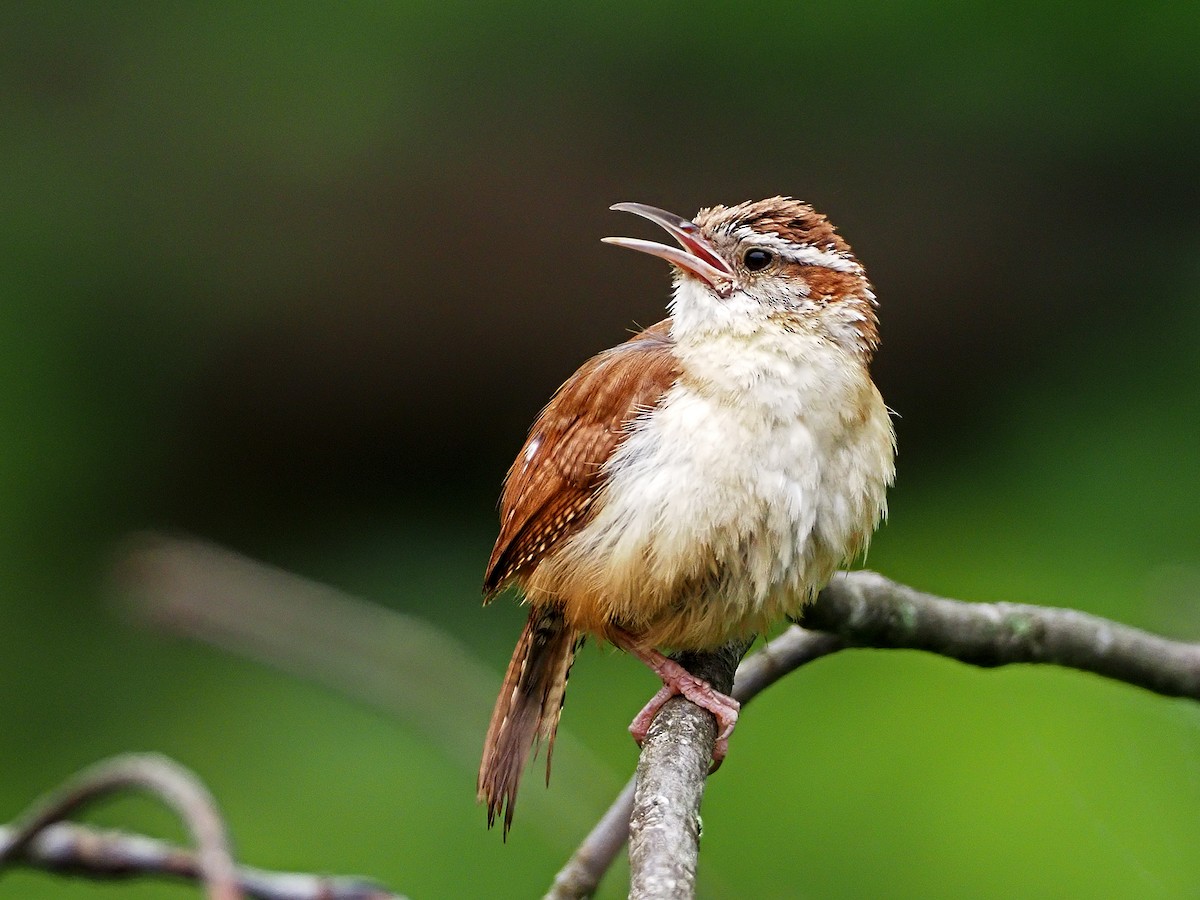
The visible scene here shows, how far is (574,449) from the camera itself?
8.31 feet

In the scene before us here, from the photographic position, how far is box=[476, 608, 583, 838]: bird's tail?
2.59m

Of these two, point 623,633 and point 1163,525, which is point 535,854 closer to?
point 623,633

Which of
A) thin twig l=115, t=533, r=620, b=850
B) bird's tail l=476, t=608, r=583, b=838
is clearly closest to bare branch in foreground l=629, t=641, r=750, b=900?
bird's tail l=476, t=608, r=583, b=838

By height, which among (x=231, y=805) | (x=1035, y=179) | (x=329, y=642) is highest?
(x=1035, y=179)

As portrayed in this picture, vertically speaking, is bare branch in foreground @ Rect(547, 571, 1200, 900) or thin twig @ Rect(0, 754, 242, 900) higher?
bare branch in foreground @ Rect(547, 571, 1200, 900)

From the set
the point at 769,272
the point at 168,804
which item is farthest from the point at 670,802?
the point at 769,272

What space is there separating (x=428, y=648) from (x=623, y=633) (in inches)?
17.5

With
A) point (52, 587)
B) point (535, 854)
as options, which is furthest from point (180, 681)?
point (535, 854)

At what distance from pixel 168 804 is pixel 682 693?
31.4 inches

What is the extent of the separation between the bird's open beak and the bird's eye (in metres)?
0.03

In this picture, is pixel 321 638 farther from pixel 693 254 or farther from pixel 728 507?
pixel 693 254

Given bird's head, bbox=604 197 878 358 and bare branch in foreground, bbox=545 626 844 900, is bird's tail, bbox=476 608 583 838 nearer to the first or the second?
bare branch in foreground, bbox=545 626 844 900

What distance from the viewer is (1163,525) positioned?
4.63 meters

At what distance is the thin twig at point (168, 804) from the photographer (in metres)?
1.64
